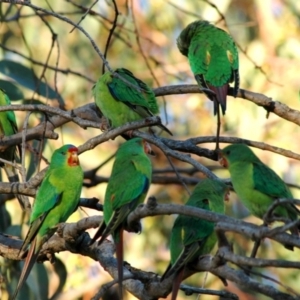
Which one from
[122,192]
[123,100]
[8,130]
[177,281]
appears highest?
[8,130]

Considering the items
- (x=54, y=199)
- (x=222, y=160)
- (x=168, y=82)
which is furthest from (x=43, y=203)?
(x=168, y=82)

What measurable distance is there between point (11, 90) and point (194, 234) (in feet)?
12.0

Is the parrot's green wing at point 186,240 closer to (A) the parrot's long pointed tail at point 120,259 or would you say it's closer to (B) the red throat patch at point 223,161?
(A) the parrot's long pointed tail at point 120,259

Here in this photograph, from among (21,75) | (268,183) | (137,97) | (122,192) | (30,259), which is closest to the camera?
(122,192)

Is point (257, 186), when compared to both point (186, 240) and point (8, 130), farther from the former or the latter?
point (8, 130)

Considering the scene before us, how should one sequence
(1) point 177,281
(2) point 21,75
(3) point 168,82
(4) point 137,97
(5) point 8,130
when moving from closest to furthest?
(1) point 177,281, (4) point 137,97, (5) point 8,130, (2) point 21,75, (3) point 168,82

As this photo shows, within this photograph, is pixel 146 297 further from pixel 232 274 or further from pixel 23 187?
pixel 23 187

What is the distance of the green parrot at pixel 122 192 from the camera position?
3396 mm

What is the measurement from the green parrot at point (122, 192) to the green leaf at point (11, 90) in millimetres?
2888

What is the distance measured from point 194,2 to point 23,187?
6031mm

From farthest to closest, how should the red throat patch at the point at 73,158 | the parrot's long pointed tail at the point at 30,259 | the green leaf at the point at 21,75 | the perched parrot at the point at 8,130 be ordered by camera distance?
the green leaf at the point at 21,75
the perched parrot at the point at 8,130
the red throat patch at the point at 73,158
the parrot's long pointed tail at the point at 30,259

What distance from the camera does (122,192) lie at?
356cm

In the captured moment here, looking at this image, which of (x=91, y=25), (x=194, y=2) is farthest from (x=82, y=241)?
(x=194, y=2)

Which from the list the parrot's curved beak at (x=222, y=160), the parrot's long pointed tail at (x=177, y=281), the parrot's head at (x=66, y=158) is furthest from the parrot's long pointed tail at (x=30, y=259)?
the parrot's curved beak at (x=222, y=160)
